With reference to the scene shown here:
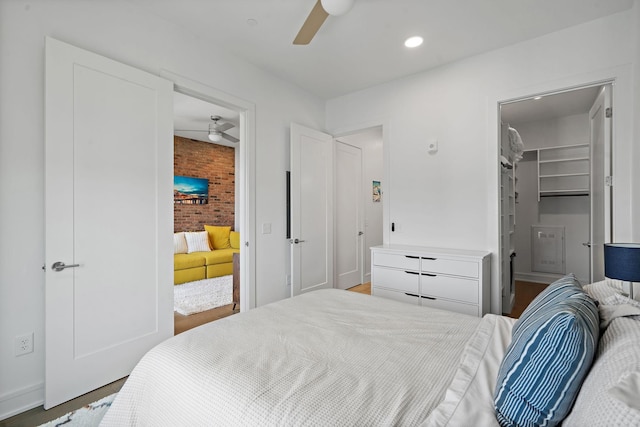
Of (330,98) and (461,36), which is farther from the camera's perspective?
(330,98)

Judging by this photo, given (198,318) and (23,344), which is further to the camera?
(198,318)

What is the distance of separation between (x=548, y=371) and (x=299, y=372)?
0.77m

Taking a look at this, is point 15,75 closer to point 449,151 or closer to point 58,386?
point 58,386

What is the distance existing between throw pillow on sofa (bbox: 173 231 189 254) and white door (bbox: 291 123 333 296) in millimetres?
2942

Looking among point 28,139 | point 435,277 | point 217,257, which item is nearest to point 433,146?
point 435,277

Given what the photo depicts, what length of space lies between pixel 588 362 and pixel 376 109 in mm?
3366

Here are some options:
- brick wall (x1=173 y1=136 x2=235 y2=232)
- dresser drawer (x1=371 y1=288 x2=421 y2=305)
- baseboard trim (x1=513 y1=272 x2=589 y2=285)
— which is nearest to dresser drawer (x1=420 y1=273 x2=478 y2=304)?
dresser drawer (x1=371 y1=288 x2=421 y2=305)

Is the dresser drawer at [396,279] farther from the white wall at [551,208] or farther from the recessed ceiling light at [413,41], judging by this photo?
the white wall at [551,208]

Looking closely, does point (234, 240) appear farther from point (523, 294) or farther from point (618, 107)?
point (618, 107)

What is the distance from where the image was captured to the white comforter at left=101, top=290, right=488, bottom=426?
905mm

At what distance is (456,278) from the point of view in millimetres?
2754

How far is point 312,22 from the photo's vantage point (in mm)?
2000

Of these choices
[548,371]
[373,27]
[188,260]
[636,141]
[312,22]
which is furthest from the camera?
[188,260]

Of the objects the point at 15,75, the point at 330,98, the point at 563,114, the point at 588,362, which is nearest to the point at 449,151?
the point at 330,98
